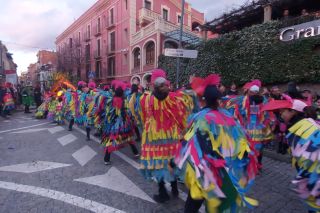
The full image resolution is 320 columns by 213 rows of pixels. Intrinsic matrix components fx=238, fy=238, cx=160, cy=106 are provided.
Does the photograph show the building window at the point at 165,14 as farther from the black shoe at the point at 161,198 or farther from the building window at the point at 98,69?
the black shoe at the point at 161,198

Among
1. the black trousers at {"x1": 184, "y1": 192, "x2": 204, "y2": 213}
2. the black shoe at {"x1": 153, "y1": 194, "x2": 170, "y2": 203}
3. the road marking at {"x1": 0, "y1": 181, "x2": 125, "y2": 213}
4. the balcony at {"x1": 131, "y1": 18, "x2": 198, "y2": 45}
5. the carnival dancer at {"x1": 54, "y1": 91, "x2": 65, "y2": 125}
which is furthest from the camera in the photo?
the balcony at {"x1": 131, "y1": 18, "x2": 198, "y2": 45}

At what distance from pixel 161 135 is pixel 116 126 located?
2055 mm

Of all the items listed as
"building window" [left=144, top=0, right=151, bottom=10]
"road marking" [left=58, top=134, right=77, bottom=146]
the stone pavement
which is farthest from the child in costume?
"building window" [left=144, top=0, right=151, bottom=10]

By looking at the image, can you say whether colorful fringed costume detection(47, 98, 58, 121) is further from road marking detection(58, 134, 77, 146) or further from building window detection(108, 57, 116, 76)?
building window detection(108, 57, 116, 76)

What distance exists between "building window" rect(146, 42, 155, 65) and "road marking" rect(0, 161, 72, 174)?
60.7 feet

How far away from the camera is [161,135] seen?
11.1 feet

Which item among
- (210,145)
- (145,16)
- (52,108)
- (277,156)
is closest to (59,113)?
(52,108)

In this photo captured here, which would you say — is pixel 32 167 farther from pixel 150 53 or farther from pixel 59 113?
pixel 150 53

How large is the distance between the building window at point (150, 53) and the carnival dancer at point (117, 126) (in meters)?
17.9

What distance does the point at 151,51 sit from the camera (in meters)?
23.0

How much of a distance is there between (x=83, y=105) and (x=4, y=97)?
26.4ft

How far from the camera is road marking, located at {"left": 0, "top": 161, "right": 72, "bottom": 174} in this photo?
484 centimetres

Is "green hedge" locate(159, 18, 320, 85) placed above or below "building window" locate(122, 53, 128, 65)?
below

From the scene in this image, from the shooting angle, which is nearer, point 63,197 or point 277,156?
point 63,197
